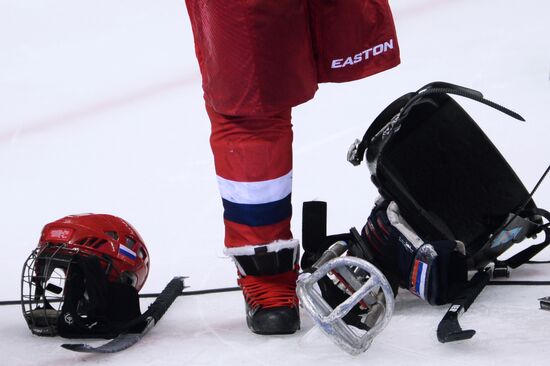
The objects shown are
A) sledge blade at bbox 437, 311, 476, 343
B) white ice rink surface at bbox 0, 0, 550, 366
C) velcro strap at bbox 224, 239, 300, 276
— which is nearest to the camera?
sledge blade at bbox 437, 311, 476, 343

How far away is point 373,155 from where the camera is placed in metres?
1.86

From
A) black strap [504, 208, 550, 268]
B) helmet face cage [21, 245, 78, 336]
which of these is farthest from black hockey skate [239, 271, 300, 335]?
black strap [504, 208, 550, 268]

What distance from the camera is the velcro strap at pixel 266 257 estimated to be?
1.84 metres

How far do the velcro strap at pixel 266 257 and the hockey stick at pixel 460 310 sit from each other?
0.33m

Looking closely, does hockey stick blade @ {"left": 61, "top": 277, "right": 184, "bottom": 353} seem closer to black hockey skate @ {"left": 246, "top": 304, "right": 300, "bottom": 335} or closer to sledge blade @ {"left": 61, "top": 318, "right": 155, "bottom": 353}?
sledge blade @ {"left": 61, "top": 318, "right": 155, "bottom": 353}

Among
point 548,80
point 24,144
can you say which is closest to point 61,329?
point 24,144

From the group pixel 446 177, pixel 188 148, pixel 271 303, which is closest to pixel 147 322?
pixel 271 303

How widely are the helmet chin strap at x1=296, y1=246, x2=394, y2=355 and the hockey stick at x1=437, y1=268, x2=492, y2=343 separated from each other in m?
0.10

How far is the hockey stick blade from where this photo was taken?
1.68m

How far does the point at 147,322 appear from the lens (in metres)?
1.87

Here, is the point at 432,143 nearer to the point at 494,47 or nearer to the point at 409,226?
the point at 409,226

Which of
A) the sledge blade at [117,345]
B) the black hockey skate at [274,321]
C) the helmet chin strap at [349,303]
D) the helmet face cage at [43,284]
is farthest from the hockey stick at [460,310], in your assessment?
the helmet face cage at [43,284]

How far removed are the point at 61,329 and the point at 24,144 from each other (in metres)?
1.52

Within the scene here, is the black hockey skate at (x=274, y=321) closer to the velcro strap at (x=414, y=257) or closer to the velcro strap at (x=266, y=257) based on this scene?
the velcro strap at (x=266, y=257)
